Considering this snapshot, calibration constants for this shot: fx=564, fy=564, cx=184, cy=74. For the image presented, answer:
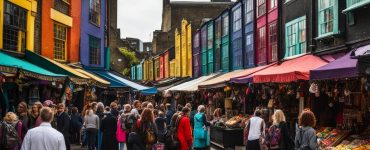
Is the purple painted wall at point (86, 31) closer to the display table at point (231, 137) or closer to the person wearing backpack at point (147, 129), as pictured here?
the display table at point (231, 137)

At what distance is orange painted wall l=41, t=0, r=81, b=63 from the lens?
73.1 ft

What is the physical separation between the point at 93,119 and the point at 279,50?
9243 mm

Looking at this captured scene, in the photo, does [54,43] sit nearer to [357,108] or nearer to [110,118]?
[110,118]

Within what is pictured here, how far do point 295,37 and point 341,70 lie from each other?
32.6ft

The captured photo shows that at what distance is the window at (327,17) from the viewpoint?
17053 mm

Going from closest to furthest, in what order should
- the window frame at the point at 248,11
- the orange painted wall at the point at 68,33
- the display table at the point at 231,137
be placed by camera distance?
the display table at the point at 231,137 < the orange painted wall at the point at 68,33 < the window frame at the point at 248,11

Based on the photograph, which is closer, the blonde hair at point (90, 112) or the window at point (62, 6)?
the blonde hair at point (90, 112)

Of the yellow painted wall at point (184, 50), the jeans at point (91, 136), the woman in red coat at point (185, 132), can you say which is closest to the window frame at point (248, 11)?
the jeans at point (91, 136)

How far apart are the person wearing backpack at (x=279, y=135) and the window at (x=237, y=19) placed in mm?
18584

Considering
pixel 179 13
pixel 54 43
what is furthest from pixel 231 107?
pixel 179 13

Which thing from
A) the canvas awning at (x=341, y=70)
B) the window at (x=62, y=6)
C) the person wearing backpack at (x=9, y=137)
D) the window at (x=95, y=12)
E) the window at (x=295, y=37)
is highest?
the window at (x=95, y=12)

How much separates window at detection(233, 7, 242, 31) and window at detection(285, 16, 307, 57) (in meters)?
8.21

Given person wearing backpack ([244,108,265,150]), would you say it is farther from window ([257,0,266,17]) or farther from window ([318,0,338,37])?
window ([257,0,266,17])

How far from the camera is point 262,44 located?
2692cm
